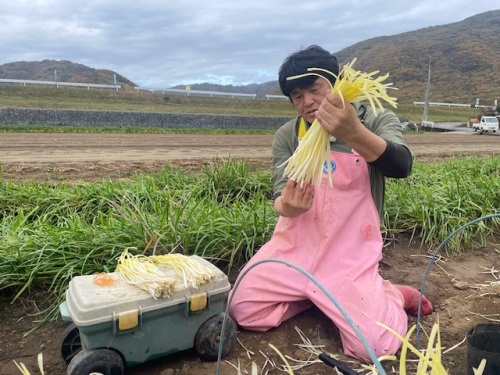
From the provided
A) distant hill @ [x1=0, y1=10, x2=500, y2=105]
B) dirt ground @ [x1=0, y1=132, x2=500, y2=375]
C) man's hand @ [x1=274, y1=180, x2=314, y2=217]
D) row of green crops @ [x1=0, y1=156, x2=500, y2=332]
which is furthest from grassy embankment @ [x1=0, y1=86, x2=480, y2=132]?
distant hill @ [x1=0, y1=10, x2=500, y2=105]

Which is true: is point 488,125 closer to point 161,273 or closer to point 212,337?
point 212,337

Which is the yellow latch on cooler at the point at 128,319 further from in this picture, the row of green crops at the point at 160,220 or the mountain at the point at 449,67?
the mountain at the point at 449,67

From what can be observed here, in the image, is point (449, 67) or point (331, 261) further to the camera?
point (449, 67)

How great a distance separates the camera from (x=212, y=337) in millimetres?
2002

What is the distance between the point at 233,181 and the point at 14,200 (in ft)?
6.27

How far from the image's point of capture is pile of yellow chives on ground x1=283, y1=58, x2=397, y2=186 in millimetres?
1748

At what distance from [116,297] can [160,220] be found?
117 cm

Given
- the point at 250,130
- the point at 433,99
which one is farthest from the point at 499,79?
the point at 250,130

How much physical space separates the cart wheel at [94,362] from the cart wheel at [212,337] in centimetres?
38

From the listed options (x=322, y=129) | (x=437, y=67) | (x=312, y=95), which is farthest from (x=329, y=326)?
(x=437, y=67)

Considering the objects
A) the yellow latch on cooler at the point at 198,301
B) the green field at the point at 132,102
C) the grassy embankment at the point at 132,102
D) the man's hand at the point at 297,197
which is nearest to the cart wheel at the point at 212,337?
the yellow latch on cooler at the point at 198,301

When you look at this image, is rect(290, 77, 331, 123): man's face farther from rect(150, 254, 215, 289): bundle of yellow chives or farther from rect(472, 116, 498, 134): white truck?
rect(472, 116, 498, 134): white truck

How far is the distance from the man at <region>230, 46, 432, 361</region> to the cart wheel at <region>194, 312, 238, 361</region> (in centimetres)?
25

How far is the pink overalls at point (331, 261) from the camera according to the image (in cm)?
217
